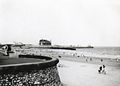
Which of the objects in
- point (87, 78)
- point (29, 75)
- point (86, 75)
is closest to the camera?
point (29, 75)

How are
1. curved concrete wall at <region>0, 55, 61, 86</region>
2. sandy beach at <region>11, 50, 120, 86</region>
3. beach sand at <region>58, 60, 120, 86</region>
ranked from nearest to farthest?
curved concrete wall at <region>0, 55, 61, 86</region> < beach sand at <region>58, 60, 120, 86</region> < sandy beach at <region>11, 50, 120, 86</region>

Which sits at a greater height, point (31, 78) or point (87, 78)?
point (31, 78)

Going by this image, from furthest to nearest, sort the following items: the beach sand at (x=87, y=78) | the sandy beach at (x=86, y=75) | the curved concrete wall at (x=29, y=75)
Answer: the sandy beach at (x=86, y=75) < the beach sand at (x=87, y=78) < the curved concrete wall at (x=29, y=75)

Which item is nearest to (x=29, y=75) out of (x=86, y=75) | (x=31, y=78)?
(x=31, y=78)

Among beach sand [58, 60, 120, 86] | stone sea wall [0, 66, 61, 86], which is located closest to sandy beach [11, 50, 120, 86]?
beach sand [58, 60, 120, 86]

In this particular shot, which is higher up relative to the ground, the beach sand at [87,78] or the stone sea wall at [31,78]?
the stone sea wall at [31,78]

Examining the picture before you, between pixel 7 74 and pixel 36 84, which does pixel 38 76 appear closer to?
pixel 36 84

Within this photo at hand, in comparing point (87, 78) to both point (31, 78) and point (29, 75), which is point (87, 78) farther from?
point (29, 75)

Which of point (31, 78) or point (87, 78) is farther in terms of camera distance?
point (87, 78)

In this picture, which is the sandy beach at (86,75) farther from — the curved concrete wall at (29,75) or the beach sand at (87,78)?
the curved concrete wall at (29,75)

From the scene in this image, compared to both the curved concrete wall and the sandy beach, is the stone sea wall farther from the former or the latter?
the sandy beach

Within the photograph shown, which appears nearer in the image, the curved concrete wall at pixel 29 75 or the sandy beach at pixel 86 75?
the curved concrete wall at pixel 29 75

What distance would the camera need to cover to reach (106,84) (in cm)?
1867

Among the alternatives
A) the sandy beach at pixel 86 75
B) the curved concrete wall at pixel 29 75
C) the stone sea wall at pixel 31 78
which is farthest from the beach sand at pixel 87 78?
the curved concrete wall at pixel 29 75
